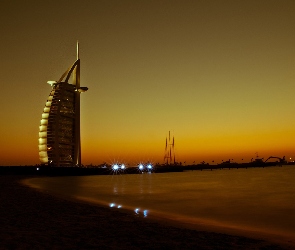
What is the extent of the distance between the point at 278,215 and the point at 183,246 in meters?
12.5

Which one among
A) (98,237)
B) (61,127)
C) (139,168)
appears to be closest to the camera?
(98,237)

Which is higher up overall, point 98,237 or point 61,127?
point 61,127

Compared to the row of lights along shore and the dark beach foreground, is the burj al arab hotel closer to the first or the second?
the row of lights along shore

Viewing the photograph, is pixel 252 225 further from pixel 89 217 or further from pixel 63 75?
pixel 63 75

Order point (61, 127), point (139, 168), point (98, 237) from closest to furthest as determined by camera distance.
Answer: point (98, 237)
point (61, 127)
point (139, 168)

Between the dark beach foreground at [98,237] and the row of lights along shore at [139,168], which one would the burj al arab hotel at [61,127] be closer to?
the row of lights along shore at [139,168]

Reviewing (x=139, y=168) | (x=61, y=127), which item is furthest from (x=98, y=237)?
→ (x=139, y=168)

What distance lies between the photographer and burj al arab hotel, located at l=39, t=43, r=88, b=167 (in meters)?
105

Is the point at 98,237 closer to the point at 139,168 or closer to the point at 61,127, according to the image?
the point at 61,127

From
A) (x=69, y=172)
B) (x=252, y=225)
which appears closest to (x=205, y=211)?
(x=252, y=225)

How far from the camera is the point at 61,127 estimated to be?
356 feet

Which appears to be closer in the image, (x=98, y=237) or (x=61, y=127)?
(x=98, y=237)

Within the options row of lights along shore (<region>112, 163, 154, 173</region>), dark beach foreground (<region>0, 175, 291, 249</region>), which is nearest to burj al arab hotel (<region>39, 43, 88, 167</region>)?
row of lights along shore (<region>112, 163, 154, 173</region>)

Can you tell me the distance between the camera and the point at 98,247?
8.01 meters
